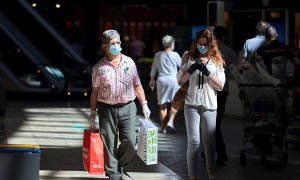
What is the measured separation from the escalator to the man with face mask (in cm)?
1300

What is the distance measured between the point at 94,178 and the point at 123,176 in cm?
58

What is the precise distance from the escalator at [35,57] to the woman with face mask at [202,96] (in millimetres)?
13121

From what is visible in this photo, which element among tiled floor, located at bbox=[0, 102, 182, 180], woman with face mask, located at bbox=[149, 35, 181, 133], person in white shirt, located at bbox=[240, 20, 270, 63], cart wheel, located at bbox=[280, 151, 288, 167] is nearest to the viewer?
tiled floor, located at bbox=[0, 102, 182, 180]

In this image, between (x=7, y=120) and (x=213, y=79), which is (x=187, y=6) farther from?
(x=213, y=79)

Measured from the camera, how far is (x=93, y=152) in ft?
30.8

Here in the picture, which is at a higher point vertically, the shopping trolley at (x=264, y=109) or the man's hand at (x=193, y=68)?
the man's hand at (x=193, y=68)

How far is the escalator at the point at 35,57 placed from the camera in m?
23.3

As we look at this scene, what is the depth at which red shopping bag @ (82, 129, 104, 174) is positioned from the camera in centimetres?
938

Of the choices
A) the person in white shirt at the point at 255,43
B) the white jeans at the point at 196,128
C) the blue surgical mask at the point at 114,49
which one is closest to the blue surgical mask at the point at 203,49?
the white jeans at the point at 196,128

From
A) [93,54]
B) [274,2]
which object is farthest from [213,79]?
[93,54]

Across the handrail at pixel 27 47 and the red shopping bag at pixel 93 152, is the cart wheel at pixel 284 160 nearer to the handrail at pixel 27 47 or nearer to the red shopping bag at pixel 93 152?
the red shopping bag at pixel 93 152

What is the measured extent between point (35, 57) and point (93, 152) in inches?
584

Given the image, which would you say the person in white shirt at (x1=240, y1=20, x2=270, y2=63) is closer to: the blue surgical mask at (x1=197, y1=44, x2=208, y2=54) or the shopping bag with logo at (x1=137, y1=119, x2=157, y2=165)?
the blue surgical mask at (x1=197, y1=44, x2=208, y2=54)

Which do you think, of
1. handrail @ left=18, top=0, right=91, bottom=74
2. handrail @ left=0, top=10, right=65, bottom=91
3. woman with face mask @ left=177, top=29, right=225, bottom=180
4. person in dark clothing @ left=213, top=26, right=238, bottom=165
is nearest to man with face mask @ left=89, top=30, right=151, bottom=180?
woman with face mask @ left=177, top=29, right=225, bottom=180
